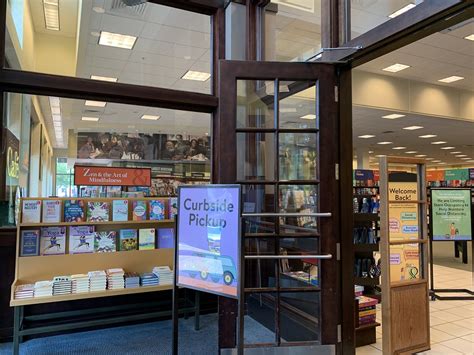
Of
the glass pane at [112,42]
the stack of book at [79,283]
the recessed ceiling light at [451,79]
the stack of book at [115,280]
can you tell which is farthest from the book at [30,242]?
the recessed ceiling light at [451,79]

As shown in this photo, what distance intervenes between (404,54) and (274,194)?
16.4ft

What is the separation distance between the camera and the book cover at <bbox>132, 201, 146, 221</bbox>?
3.88 m

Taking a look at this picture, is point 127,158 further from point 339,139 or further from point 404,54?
point 339,139

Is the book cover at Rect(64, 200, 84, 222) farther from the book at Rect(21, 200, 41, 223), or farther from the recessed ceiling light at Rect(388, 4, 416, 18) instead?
the recessed ceiling light at Rect(388, 4, 416, 18)

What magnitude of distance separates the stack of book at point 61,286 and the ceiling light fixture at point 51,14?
2788mm

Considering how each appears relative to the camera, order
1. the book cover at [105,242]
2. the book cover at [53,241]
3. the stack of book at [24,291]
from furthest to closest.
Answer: the book cover at [105,242]
the book cover at [53,241]
the stack of book at [24,291]

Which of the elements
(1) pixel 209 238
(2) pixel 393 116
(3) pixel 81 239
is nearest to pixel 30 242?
(3) pixel 81 239

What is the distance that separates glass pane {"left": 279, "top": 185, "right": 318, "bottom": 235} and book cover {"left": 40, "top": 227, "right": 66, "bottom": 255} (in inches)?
89.4

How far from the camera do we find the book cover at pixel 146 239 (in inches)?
154

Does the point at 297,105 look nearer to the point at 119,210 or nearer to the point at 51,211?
the point at 119,210

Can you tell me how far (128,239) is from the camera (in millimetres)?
3871

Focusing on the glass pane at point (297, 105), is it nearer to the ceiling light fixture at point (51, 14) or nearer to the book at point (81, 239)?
the book at point (81, 239)

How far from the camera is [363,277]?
12.5 feet

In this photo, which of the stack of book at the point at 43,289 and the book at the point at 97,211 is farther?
the book at the point at 97,211
